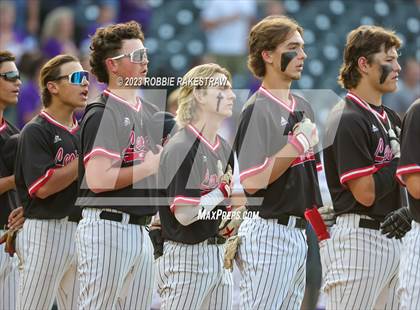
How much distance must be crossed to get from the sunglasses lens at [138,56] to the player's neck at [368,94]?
4.48 ft

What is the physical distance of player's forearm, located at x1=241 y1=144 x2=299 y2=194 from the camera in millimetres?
5692

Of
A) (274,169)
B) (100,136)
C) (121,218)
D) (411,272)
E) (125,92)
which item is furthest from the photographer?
(125,92)

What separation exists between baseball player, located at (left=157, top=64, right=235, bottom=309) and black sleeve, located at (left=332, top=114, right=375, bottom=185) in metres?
0.70

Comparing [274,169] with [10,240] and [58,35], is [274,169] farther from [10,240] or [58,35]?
[58,35]

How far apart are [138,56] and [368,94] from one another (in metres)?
1.47

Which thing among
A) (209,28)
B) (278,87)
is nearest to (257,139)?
(278,87)

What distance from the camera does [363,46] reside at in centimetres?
611

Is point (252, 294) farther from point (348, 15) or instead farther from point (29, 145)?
point (348, 15)

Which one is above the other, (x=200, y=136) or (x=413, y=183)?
(x=200, y=136)

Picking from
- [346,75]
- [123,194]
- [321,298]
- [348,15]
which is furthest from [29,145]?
[348,15]

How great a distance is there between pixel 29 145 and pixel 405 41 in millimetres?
8158

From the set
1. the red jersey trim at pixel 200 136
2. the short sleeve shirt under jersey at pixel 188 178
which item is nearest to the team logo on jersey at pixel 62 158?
the short sleeve shirt under jersey at pixel 188 178

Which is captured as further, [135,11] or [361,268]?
[135,11]

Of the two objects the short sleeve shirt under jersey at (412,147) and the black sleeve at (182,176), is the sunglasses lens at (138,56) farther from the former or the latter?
the short sleeve shirt under jersey at (412,147)
